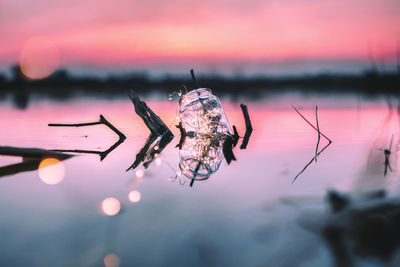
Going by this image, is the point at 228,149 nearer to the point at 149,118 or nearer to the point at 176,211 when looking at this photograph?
the point at 149,118

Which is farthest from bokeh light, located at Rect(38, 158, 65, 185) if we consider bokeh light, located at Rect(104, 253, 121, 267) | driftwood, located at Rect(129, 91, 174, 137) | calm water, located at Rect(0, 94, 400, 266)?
driftwood, located at Rect(129, 91, 174, 137)

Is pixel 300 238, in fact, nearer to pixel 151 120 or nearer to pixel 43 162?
pixel 43 162

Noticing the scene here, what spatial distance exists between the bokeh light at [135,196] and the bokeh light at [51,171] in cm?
142

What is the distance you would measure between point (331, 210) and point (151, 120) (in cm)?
826

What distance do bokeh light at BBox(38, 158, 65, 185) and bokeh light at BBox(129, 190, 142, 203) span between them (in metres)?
1.42

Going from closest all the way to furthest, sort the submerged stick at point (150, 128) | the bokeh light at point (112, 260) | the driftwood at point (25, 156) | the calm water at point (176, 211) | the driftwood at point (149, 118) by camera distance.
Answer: the bokeh light at point (112, 260) < the calm water at point (176, 211) < the driftwood at point (25, 156) < the submerged stick at point (150, 128) < the driftwood at point (149, 118)

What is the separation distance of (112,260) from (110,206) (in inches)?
57.8

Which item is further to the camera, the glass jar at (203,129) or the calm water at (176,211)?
the glass jar at (203,129)

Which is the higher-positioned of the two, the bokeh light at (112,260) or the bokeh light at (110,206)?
the bokeh light at (110,206)

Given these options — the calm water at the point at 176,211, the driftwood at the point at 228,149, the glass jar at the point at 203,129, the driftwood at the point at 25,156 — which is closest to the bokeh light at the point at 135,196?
the calm water at the point at 176,211

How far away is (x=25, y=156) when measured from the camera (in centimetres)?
564

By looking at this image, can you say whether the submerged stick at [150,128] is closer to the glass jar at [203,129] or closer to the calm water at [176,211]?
the glass jar at [203,129]

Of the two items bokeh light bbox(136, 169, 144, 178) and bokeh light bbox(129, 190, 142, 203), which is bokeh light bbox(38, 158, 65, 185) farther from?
bokeh light bbox(129, 190, 142, 203)

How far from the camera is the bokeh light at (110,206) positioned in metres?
4.04
